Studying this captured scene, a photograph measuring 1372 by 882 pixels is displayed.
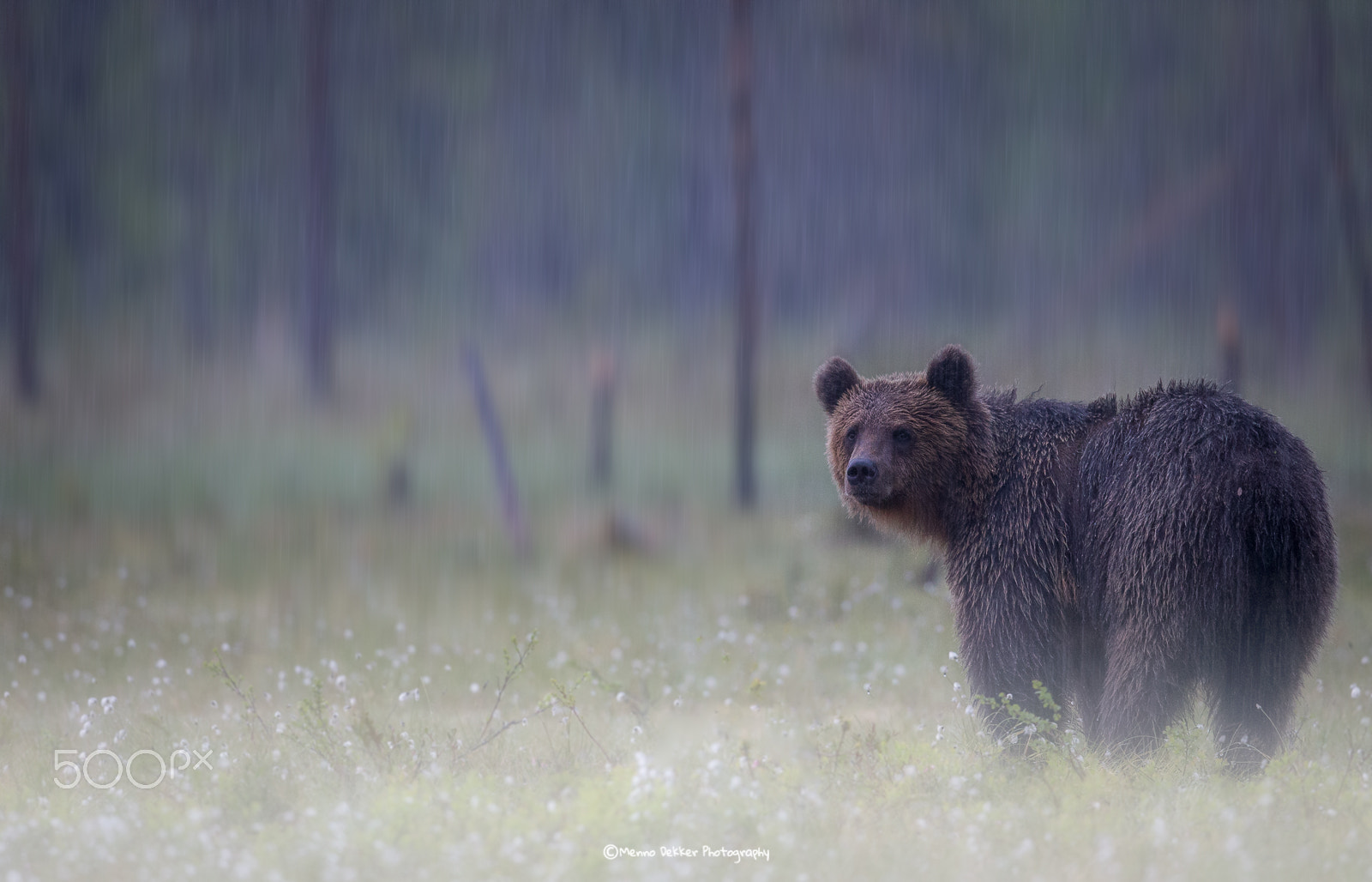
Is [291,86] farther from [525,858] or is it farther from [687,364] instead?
[525,858]

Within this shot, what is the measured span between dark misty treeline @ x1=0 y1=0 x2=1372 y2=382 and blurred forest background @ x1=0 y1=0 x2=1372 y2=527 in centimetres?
7

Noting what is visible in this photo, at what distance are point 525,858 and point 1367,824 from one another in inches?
146

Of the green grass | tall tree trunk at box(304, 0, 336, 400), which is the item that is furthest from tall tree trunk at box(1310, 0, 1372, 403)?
tall tree trunk at box(304, 0, 336, 400)

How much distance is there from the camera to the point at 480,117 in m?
24.8

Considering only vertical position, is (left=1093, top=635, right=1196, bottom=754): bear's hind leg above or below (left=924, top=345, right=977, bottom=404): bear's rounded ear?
below

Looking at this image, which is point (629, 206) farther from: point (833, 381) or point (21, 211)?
point (833, 381)

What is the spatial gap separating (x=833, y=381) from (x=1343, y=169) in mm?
10386

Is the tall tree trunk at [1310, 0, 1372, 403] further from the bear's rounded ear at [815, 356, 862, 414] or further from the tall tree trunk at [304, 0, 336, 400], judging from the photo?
the tall tree trunk at [304, 0, 336, 400]

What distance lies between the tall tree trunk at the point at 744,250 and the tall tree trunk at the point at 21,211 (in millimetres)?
11812

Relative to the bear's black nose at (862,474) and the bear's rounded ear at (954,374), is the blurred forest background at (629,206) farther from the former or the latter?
the bear's black nose at (862,474)

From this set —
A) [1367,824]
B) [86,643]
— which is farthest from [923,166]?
[1367,824]

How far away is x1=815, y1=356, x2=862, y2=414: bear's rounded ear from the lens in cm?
739

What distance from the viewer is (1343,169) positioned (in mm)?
14492

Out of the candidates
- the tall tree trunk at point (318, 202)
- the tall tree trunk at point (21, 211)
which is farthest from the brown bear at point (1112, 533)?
the tall tree trunk at point (21, 211)
